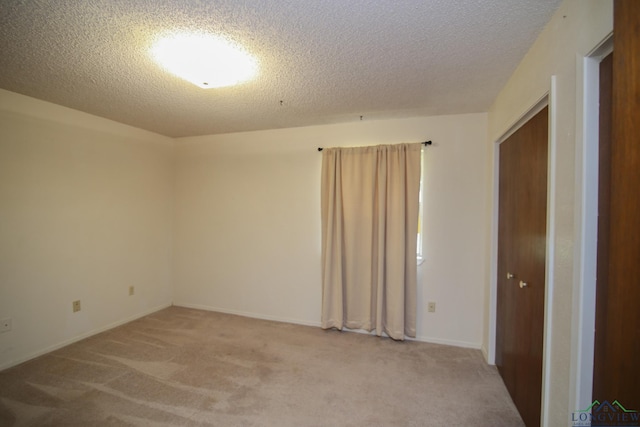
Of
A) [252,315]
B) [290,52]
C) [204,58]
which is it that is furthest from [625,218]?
[252,315]

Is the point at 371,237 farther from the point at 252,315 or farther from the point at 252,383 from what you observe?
the point at 252,315

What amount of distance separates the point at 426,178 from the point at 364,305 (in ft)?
5.13

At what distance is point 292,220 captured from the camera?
11.1 feet

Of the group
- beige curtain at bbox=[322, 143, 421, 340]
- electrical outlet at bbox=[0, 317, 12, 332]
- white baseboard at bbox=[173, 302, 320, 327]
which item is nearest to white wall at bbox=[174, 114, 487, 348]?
white baseboard at bbox=[173, 302, 320, 327]

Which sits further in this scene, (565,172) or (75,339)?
(75,339)

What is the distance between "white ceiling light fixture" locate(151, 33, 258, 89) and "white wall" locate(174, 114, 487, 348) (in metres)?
1.47

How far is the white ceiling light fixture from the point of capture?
1570 mm

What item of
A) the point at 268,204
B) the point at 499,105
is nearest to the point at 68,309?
the point at 268,204

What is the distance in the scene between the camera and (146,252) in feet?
11.7

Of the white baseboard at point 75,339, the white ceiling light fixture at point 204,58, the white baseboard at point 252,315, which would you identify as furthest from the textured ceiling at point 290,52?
the white baseboard at point 252,315

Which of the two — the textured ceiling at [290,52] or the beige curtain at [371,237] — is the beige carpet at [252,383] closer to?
Answer: the beige curtain at [371,237]

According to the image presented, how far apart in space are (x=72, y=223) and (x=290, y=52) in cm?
288

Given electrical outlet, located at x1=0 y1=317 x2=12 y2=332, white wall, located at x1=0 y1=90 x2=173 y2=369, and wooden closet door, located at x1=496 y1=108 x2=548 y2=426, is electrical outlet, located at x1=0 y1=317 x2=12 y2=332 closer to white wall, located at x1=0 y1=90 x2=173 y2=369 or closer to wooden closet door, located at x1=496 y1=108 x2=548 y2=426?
white wall, located at x1=0 y1=90 x2=173 y2=369

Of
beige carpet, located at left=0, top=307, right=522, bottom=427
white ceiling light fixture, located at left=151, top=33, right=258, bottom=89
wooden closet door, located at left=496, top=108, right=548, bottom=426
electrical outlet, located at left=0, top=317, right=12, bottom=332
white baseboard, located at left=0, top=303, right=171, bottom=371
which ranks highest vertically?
white ceiling light fixture, located at left=151, top=33, right=258, bottom=89
